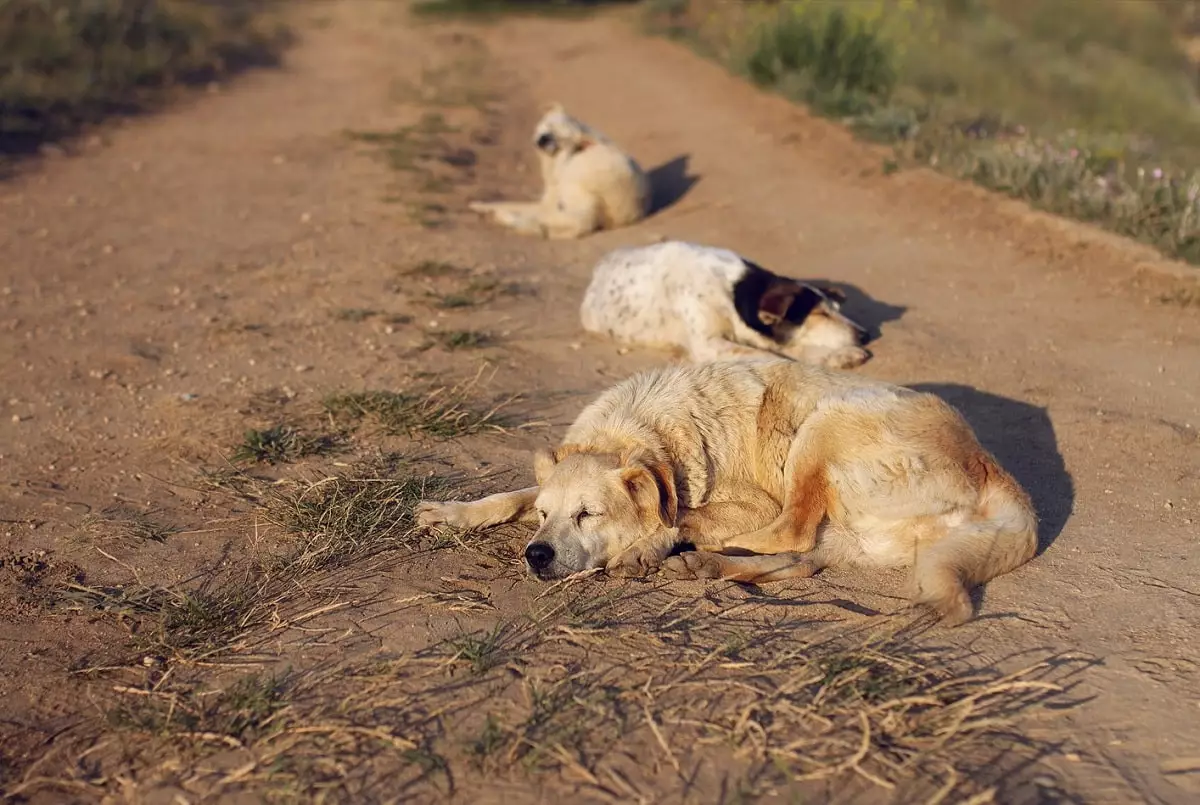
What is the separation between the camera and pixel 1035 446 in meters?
5.63

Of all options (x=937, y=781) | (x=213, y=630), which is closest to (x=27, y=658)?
(x=213, y=630)

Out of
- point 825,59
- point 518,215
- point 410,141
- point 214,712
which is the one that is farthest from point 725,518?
point 825,59

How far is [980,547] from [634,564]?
1.33 meters

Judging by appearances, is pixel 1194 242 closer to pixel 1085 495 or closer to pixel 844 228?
pixel 844 228

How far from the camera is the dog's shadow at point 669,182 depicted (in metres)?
10.6

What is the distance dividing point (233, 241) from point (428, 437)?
14.5 feet

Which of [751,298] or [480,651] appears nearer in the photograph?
[480,651]

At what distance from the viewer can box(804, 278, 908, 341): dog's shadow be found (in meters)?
7.36

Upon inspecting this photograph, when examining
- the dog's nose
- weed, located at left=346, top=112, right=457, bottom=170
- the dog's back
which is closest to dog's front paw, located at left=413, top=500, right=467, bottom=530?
the dog's nose

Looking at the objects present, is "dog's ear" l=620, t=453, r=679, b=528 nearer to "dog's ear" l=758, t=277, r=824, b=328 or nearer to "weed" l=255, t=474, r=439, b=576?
"weed" l=255, t=474, r=439, b=576

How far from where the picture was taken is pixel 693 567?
4367mm

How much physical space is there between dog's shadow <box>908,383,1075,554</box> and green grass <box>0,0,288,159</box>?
9.81m

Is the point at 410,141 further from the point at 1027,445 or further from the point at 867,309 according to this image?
the point at 1027,445

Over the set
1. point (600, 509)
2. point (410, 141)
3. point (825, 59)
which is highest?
point (825, 59)
